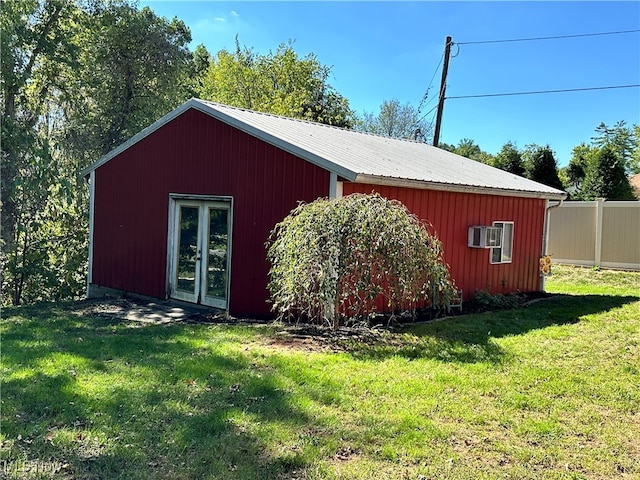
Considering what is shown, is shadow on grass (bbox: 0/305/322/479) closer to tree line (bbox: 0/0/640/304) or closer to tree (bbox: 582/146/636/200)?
tree line (bbox: 0/0/640/304)

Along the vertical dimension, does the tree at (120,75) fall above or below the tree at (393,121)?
below

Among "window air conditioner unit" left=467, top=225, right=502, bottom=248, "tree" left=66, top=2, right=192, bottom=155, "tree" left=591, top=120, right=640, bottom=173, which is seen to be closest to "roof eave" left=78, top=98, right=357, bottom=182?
"window air conditioner unit" left=467, top=225, right=502, bottom=248

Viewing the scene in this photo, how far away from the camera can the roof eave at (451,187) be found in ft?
23.5

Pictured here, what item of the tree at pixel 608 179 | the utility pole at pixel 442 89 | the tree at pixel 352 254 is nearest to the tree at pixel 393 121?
the utility pole at pixel 442 89

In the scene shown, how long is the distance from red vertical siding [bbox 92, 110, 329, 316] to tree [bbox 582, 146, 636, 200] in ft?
43.4

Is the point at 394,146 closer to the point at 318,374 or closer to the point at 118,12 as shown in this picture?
the point at 318,374

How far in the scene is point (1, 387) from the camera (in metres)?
4.35

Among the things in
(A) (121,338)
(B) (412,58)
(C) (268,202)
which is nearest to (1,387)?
(A) (121,338)

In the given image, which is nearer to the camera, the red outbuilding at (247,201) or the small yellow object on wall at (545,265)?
the red outbuilding at (247,201)

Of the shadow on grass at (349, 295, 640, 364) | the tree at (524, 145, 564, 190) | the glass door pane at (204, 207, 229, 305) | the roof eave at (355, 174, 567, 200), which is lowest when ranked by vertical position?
the shadow on grass at (349, 295, 640, 364)

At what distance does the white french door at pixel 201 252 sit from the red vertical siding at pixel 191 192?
234mm

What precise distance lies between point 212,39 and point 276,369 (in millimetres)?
26482

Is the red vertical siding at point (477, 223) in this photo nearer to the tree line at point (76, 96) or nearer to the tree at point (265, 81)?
the tree line at point (76, 96)

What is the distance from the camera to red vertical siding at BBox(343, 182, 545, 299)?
27.1ft
